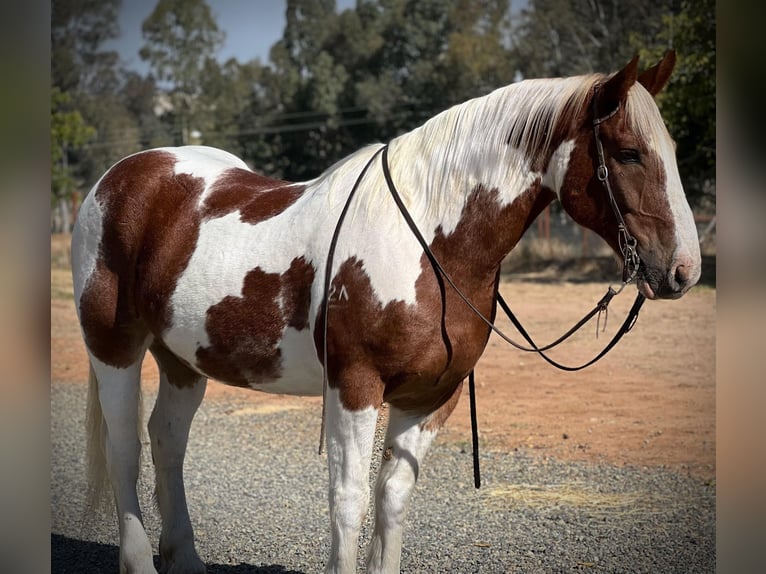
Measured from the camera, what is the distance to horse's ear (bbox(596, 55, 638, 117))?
7.78 ft

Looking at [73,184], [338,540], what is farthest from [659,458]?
[73,184]

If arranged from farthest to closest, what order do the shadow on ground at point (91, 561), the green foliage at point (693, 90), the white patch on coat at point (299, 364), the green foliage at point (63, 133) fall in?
the green foliage at point (63, 133), the green foliage at point (693, 90), the shadow on ground at point (91, 561), the white patch on coat at point (299, 364)

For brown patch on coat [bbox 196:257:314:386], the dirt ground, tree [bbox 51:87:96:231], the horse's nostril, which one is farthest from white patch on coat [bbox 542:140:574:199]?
tree [bbox 51:87:96:231]

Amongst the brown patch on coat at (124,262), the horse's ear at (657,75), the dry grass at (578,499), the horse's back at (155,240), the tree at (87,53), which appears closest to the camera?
the horse's ear at (657,75)

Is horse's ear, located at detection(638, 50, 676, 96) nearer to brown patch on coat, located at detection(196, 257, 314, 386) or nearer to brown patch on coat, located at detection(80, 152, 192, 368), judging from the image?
brown patch on coat, located at detection(196, 257, 314, 386)

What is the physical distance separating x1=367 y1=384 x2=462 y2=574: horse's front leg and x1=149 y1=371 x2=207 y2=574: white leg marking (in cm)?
99

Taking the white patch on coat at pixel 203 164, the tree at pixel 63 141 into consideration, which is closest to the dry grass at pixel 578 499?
the white patch on coat at pixel 203 164

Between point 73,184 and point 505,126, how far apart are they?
19611 millimetres

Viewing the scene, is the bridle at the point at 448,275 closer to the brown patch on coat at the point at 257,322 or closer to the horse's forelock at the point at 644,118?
the horse's forelock at the point at 644,118

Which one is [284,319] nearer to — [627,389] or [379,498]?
[379,498]

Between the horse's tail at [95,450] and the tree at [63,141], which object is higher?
the tree at [63,141]

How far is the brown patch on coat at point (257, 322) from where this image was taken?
9.17 ft

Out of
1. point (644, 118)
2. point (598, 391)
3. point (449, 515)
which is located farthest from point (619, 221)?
point (598, 391)

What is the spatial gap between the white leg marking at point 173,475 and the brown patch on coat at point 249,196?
0.86 metres
